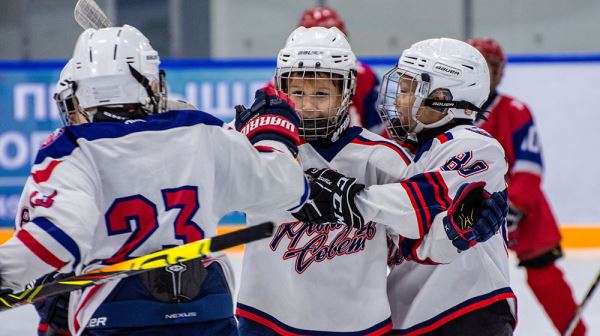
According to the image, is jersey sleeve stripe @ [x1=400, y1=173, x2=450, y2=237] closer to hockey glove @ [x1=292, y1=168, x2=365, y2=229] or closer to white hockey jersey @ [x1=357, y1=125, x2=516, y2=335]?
white hockey jersey @ [x1=357, y1=125, x2=516, y2=335]

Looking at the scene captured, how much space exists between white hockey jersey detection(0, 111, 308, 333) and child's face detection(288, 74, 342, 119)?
0.30 metres

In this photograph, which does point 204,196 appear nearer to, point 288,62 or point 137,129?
point 137,129

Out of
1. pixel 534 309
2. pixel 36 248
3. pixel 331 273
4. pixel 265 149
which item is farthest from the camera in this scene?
pixel 534 309

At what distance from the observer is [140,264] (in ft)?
6.07

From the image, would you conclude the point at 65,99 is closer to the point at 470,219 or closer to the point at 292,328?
the point at 292,328

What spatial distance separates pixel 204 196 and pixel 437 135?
0.75m

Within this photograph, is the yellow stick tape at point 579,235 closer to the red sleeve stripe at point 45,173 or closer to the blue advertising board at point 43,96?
the blue advertising board at point 43,96

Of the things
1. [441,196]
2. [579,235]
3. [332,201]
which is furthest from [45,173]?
[579,235]

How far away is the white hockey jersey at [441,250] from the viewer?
7.45ft

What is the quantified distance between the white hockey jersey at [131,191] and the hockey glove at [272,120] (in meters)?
0.03

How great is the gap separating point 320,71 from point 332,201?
1.08 feet

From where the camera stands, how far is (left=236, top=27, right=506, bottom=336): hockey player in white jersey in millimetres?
2348

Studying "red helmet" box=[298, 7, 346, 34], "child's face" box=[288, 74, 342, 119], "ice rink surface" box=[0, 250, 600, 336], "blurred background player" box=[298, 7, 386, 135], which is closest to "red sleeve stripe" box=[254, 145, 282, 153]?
"child's face" box=[288, 74, 342, 119]

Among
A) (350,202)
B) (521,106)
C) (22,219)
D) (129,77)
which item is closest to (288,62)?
(350,202)
